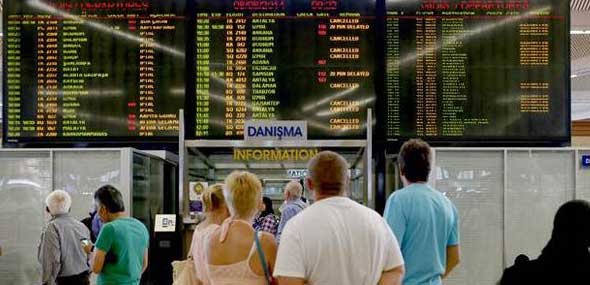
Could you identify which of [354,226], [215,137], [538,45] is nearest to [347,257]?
[354,226]

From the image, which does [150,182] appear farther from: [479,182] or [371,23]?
[479,182]

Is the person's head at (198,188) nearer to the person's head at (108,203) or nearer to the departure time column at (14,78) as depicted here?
the departure time column at (14,78)

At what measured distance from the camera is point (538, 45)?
6.92 meters

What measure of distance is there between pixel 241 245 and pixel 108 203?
1.60 m

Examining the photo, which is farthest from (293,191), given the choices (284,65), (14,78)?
(14,78)

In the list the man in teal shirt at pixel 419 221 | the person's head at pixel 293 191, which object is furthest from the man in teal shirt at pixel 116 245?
the person's head at pixel 293 191

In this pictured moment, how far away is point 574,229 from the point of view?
7.74 ft

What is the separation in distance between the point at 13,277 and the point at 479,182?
4353 millimetres

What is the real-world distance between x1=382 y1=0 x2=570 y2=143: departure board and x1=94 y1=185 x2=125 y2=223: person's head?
3.17 m

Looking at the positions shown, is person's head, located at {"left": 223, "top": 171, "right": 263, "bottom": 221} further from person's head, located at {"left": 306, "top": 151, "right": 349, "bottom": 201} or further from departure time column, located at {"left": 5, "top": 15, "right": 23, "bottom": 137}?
departure time column, located at {"left": 5, "top": 15, "right": 23, "bottom": 137}

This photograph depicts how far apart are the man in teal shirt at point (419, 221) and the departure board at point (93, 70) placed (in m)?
3.86

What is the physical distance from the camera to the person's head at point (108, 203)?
435 cm

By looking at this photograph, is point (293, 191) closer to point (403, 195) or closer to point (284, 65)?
point (284, 65)

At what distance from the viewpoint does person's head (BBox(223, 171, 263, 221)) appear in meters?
3.08
